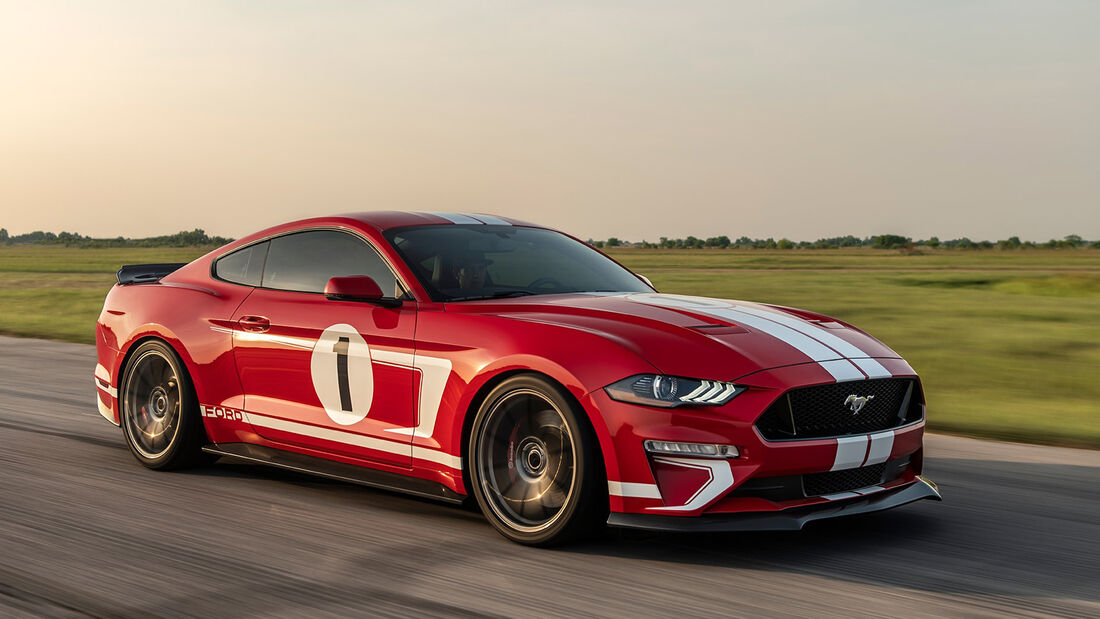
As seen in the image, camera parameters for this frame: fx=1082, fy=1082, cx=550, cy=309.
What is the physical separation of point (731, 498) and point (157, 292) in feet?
12.3

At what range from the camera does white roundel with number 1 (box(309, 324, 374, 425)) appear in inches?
195

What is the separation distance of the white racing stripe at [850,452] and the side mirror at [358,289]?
2039 mm

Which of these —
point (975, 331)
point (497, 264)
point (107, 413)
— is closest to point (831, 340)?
point (497, 264)

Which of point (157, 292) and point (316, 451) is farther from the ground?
point (157, 292)

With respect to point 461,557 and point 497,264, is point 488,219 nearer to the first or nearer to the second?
point 497,264

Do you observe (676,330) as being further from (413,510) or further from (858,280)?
(858,280)

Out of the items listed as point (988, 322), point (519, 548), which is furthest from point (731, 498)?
point (988, 322)

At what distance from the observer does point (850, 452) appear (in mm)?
4199

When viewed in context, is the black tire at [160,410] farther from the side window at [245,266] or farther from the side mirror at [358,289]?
the side mirror at [358,289]

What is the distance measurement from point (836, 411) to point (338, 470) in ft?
7.61

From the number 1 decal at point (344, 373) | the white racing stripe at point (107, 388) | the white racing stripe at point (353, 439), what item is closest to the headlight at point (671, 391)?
the white racing stripe at point (353, 439)

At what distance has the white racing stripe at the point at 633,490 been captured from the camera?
406 centimetres

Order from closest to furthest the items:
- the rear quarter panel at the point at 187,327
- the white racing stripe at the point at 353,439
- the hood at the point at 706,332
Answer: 1. the hood at the point at 706,332
2. the white racing stripe at the point at 353,439
3. the rear quarter panel at the point at 187,327

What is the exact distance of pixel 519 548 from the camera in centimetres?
438
